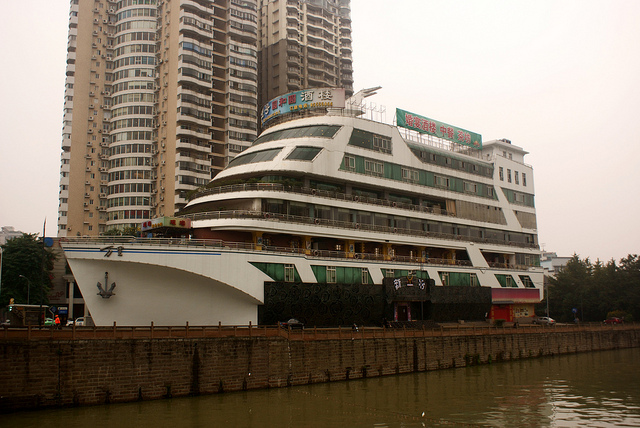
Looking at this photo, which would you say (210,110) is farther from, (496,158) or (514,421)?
(514,421)

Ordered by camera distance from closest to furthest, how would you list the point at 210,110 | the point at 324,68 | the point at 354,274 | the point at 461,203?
the point at 354,274
the point at 461,203
the point at 210,110
the point at 324,68

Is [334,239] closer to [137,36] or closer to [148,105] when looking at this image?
[148,105]

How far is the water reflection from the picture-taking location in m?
22.6

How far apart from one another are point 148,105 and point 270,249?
51.1m

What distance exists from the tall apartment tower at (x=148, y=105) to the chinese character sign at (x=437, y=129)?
35.6 metres

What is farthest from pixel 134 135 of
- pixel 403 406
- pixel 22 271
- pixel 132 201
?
pixel 403 406

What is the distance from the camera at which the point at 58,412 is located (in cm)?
2300

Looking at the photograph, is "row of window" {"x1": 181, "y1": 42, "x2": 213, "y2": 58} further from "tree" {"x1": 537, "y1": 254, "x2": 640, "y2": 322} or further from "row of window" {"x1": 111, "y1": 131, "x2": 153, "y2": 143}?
"tree" {"x1": 537, "y1": 254, "x2": 640, "y2": 322}

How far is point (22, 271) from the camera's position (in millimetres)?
58969

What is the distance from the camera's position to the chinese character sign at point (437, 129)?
2111 inches

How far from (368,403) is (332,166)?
22.9 metres

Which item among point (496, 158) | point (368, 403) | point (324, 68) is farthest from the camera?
point (324, 68)

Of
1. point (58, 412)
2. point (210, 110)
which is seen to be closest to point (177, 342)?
point (58, 412)

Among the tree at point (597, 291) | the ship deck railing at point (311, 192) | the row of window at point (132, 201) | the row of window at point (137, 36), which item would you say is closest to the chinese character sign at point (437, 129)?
the ship deck railing at point (311, 192)
